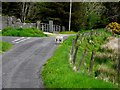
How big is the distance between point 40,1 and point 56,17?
514 centimetres

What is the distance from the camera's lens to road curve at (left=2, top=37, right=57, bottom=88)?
56.5 ft

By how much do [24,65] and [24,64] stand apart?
0.35 meters

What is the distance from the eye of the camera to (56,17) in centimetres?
7450

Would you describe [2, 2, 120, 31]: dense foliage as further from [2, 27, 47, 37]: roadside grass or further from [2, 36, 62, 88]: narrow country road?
[2, 36, 62, 88]: narrow country road

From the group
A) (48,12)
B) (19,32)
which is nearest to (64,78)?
(19,32)

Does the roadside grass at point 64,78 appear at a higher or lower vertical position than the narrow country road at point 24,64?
higher

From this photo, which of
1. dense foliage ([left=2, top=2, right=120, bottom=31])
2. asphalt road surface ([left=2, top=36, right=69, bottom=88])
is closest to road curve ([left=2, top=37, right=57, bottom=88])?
asphalt road surface ([left=2, top=36, right=69, bottom=88])

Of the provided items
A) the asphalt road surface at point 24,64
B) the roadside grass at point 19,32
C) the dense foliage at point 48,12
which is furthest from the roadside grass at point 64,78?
the dense foliage at point 48,12

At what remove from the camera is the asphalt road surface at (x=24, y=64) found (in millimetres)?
17233

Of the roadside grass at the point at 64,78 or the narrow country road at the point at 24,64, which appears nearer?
the roadside grass at the point at 64,78

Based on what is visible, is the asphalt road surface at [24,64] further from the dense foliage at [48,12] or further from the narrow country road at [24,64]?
the dense foliage at [48,12]

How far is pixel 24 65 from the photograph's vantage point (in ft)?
71.1

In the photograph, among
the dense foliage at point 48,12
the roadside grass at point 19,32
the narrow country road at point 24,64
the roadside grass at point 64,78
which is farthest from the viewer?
the dense foliage at point 48,12

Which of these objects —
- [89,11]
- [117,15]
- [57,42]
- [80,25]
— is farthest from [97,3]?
[57,42]
